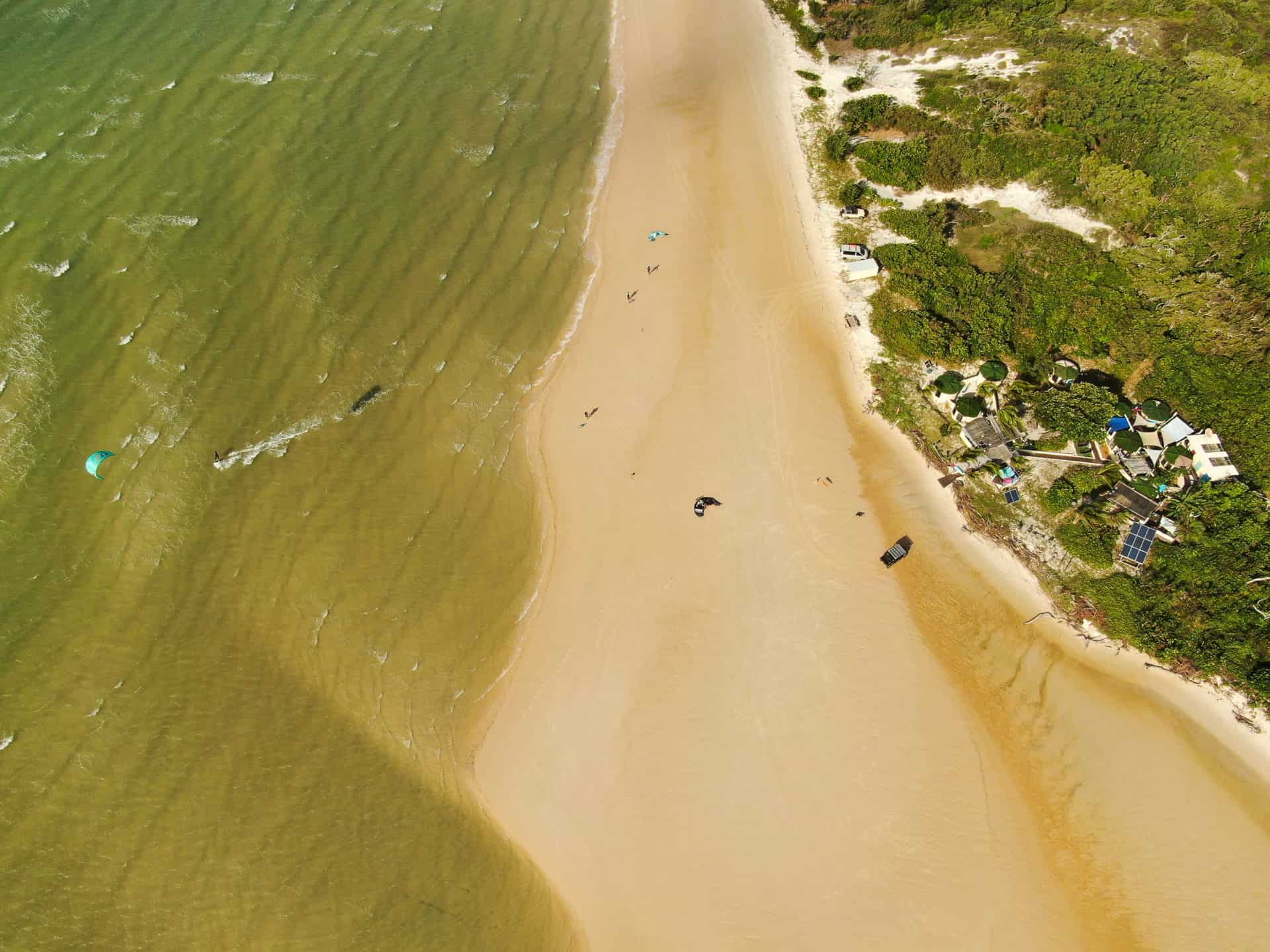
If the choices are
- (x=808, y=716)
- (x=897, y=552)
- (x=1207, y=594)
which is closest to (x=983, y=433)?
(x=897, y=552)

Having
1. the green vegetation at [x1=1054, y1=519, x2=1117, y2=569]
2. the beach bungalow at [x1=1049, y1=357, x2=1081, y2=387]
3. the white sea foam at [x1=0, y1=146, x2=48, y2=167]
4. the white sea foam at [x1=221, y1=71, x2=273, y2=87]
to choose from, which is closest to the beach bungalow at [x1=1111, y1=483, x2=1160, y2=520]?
the green vegetation at [x1=1054, y1=519, x2=1117, y2=569]

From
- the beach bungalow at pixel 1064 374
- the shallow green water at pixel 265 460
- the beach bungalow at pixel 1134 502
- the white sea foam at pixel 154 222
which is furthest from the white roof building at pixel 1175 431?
the white sea foam at pixel 154 222

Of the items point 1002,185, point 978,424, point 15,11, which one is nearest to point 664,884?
point 978,424

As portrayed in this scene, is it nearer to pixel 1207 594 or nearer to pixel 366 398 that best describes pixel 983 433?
pixel 1207 594

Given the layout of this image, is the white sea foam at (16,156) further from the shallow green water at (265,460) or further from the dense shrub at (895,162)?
the dense shrub at (895,162)

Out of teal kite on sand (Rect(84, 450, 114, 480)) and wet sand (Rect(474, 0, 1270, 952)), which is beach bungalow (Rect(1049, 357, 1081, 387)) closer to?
wet sand (Rect(474, 0, 1270, 952))

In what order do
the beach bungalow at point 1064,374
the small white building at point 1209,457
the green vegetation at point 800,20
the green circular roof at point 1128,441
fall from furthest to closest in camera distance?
the green vegetation at point 800,20 < the beach bungalow at point 1064,374 < the green circular roof at point 1128,441 < the small white building at point 1209,457

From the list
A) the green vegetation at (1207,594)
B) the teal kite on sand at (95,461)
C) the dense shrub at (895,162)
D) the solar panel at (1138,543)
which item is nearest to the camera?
the green vegetation at (1207,594)
